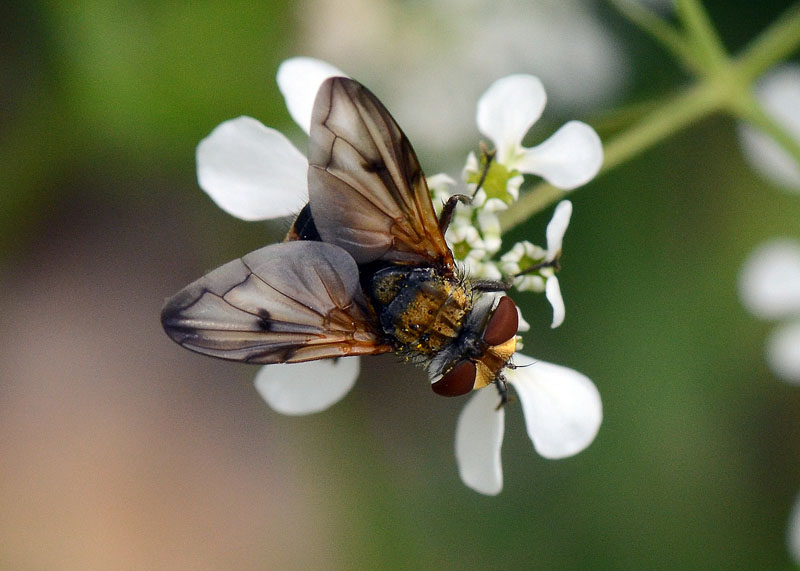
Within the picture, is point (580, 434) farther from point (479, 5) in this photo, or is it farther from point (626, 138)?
point (479, 5)

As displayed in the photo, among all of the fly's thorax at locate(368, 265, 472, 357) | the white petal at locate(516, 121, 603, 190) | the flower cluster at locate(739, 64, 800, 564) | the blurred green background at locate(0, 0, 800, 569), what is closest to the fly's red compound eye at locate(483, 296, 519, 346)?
the fly's thorax at locate(368, 265, 472, 357)

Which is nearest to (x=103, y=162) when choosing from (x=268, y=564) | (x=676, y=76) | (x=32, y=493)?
(x=32, y=493)

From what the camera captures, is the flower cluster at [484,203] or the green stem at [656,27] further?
the green stem at [656,27]

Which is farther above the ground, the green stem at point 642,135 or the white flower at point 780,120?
the white flower at point 780,120

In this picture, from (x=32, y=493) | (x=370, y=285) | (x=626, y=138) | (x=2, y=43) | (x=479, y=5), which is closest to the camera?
(x=370, y=285)

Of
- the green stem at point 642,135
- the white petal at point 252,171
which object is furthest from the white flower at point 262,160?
the green stem at point 642,135

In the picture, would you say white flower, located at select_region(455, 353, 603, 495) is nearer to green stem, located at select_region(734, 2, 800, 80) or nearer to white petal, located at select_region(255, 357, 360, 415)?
white petal, located at select_region(255, 357, 360, 415)

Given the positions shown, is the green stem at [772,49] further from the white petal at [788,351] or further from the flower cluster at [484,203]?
the white petal at [788,351]

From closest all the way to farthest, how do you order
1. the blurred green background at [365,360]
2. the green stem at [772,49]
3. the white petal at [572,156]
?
1. the white petal at [572,156]
2. the green stem at [772,49]
3. the blurred green background at [365,360]
